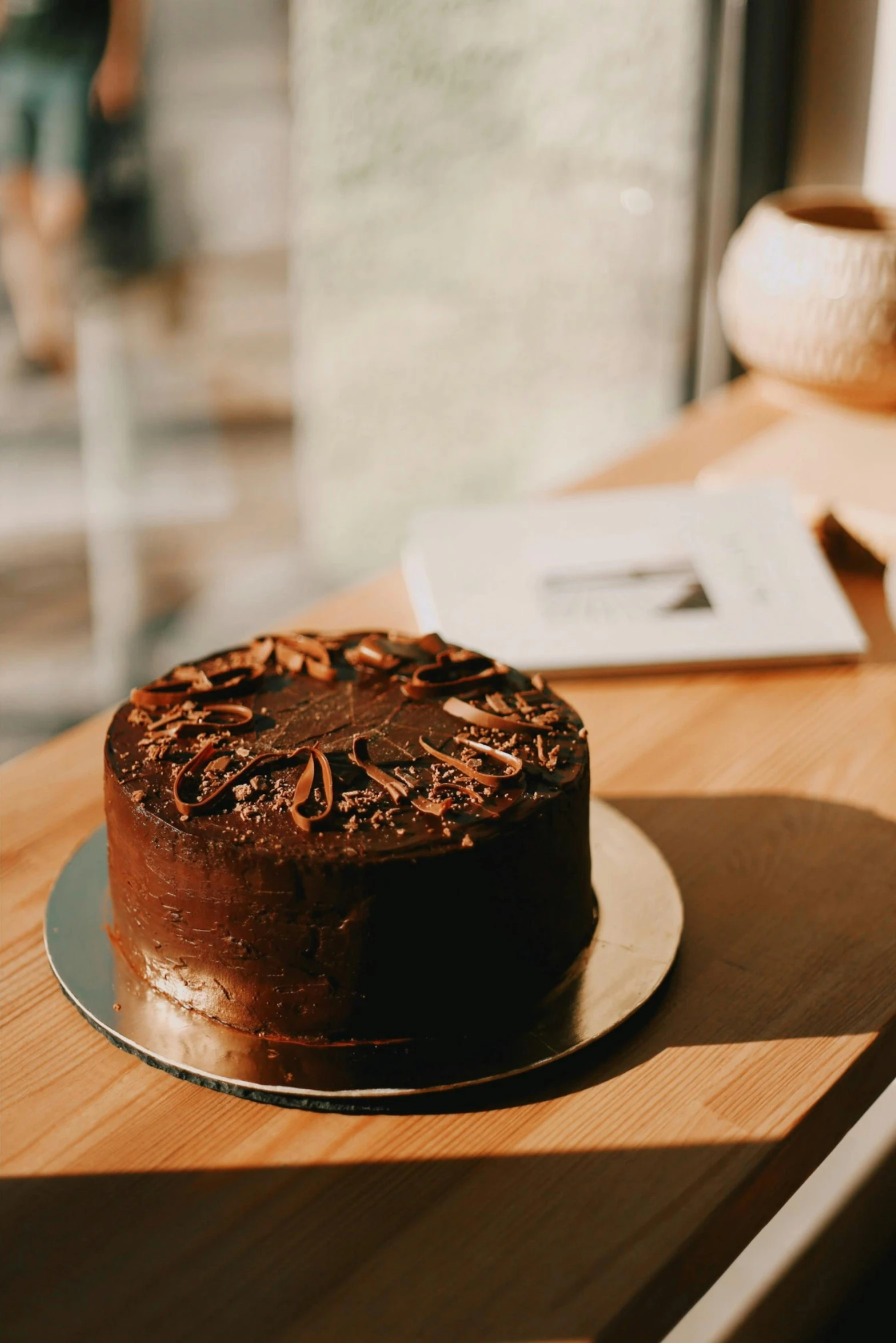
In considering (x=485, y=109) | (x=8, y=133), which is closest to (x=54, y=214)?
(x=8, y=133)

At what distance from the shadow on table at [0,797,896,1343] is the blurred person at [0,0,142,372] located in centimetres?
116

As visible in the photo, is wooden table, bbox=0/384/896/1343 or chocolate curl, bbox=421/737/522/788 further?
chocolate curl, bbox=421/737/522/788

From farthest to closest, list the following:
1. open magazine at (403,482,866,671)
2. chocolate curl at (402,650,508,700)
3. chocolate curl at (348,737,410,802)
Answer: open magazine at (403,482,866,671) < chocolate curl at (402,650,508,700) < chocolate curl at (348,737,410,802)

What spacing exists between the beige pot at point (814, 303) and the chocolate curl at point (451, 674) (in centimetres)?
73

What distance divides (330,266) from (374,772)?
1.31 m

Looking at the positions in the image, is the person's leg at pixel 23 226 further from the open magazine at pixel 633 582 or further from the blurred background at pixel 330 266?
the open magazine at pixel 633 582

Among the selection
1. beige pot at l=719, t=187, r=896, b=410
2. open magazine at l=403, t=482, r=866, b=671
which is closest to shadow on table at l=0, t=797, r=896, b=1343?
open magazine at l=403, t=482, r=866, b=671

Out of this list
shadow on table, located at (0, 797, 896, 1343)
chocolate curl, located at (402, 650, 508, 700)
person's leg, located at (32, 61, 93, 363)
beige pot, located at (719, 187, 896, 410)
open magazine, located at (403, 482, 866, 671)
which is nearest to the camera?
shadow on table, located at (0, 797, 896, 1343)

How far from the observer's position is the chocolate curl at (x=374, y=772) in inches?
25.8

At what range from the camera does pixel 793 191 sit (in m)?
1.89

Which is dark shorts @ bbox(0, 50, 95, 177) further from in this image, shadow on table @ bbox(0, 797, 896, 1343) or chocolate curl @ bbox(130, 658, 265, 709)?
shadow on table @ bbox(0, 797, 896, 1343)

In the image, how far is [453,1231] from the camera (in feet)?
→ 1.92

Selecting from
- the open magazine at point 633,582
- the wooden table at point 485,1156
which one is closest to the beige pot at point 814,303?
the open magazine at point 633,582

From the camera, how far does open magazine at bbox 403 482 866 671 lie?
1.07m
